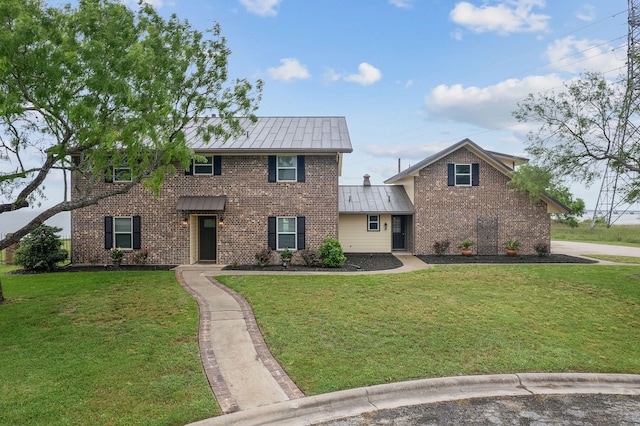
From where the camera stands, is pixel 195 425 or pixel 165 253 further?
pixel 165 253

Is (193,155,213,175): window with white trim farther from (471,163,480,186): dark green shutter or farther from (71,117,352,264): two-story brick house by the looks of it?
(471,163,480,186): dark green shutter

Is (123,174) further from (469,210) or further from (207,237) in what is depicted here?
(469,210)

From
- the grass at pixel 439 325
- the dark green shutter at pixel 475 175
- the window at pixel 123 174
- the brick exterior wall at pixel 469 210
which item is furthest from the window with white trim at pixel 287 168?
the dark green shutter at pixel 475 175

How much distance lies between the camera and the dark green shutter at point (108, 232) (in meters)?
16.1

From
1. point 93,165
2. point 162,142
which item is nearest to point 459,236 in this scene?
point 162,142

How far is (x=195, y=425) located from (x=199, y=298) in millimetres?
6275

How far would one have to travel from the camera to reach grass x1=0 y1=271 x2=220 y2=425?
450 centimetres

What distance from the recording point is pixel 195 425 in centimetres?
426

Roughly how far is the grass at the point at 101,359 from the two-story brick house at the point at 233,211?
5.49m

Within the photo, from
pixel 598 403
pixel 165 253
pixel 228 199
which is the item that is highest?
pixel 228 199

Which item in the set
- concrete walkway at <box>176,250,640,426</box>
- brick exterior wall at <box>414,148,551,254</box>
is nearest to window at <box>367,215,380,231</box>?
brick exterior wall at <box>414,148,551,254</box>

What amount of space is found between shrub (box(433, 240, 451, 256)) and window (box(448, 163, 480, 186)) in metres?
3.11

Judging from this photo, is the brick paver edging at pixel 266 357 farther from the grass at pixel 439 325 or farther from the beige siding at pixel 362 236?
the beige siding at pixel 362 236

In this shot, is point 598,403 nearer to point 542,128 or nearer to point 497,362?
point 497,362
